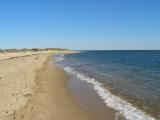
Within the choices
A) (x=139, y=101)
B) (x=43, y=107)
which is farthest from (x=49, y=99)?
(x=139, y=101)

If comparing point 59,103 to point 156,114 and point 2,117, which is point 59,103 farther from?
point 156,114

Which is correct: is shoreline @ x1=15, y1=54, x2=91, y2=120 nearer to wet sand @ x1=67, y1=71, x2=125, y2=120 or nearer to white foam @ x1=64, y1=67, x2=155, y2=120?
wet sand @ x1=67, y1=71, x2=125, y2=120

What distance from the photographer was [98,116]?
33.7ft

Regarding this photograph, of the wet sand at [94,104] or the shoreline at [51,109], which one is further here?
the wet sand at [94,104]

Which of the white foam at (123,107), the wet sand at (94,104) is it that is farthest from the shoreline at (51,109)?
the white foam at (123,107)

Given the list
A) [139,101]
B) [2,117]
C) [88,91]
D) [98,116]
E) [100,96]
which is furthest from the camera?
[88,91]

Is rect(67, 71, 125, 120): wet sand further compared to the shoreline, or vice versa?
rect(67, 71, 125, 120): wet sand

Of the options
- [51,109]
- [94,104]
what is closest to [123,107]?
[94,104]

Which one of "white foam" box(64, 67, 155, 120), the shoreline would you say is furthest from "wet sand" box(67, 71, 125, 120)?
the shoreline

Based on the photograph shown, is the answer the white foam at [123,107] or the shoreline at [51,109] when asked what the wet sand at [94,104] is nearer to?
the white foam at [123,107]

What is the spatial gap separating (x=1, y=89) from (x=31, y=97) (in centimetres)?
250

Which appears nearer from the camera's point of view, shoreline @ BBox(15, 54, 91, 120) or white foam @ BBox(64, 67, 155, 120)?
shoreline @ BBox(15, 54, 91, 120)

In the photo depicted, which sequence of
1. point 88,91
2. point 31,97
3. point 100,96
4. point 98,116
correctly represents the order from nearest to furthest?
1. point 98,116
2. point 31,97
3. point 100,96
4. point 88,91

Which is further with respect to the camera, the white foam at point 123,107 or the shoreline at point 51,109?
the white foam at point 123,107
